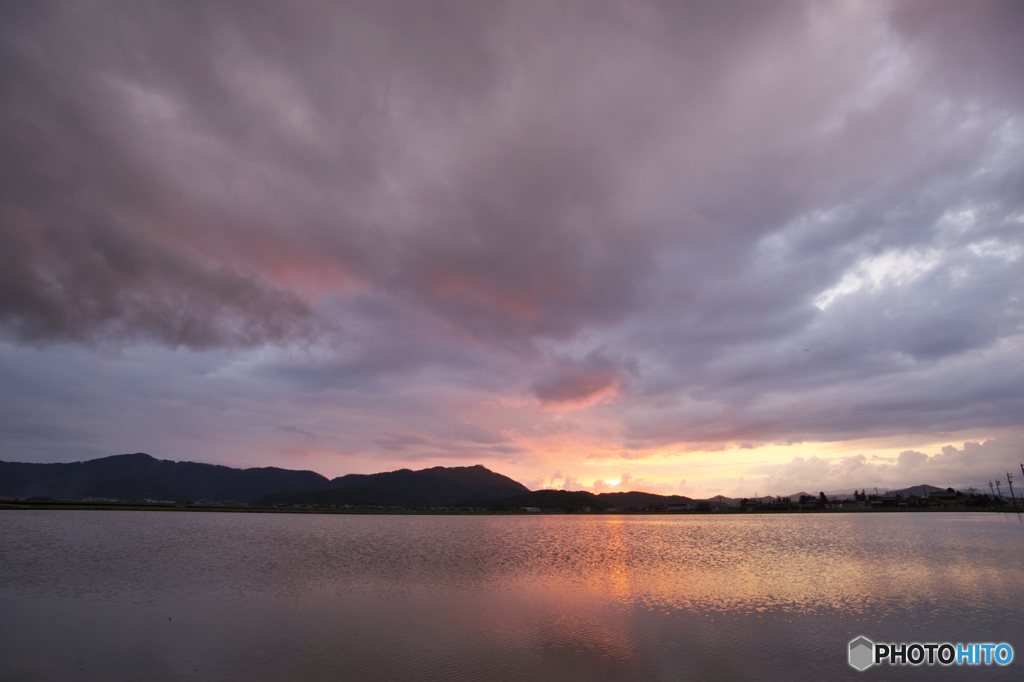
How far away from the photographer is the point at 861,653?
21812 millimetres

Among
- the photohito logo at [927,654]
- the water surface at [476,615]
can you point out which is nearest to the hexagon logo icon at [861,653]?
the photohito logo at [927,654]

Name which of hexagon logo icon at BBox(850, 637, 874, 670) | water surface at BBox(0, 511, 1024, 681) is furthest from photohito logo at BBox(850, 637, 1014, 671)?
water surface at BBox(0, 511, 1024, 681)

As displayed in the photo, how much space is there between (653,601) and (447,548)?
42.1 metres

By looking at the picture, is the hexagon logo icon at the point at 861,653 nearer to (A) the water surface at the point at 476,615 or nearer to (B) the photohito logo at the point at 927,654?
(B) the photohito logo at the point at 927,654

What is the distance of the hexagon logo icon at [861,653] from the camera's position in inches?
813

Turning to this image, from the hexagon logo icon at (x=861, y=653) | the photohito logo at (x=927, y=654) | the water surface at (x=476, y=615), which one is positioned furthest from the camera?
the photohito logo at (x=927, y=654)

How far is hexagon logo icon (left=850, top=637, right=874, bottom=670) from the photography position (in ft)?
67.8

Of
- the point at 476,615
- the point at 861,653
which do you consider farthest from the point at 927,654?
the point at 476,615

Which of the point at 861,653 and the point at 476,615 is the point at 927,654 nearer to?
Answer: the point at 861,653

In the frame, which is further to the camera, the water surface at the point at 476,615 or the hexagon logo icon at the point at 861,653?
the hexagon logo icon at the point at 861,653

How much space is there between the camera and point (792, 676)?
1933 centimetres

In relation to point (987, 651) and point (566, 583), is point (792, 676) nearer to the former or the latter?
point (987, 651)

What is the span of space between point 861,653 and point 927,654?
11.2 feet

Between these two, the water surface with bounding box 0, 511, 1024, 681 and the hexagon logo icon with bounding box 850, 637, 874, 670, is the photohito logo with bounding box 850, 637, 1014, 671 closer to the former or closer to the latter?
the hexagon logo icon with bounding box 850, 637, 874, 670
